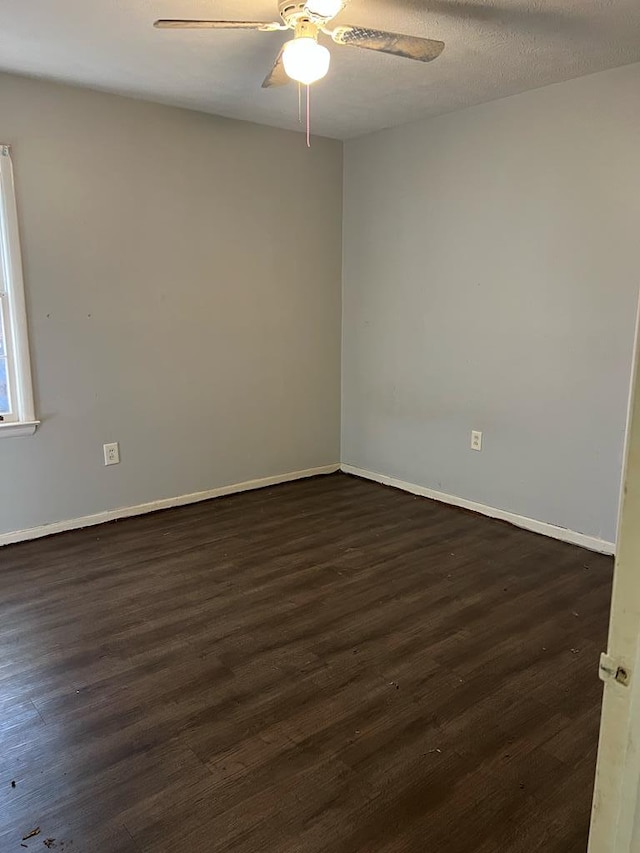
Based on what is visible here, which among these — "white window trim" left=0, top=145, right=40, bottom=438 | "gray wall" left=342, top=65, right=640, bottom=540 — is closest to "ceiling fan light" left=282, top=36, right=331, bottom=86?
"gray wall" left=342, top=65, right=640, bottom=540

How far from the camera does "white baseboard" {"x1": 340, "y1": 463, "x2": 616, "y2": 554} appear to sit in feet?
10.3

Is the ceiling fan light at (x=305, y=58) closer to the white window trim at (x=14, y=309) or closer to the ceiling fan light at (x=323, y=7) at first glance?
the ceiling fan light at (x=323, y=7)

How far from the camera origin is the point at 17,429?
3141 mm

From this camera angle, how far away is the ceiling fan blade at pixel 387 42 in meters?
2.05

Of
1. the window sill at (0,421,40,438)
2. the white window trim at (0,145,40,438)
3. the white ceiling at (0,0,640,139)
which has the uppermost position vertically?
the white ceiling at (0,0,640,139)

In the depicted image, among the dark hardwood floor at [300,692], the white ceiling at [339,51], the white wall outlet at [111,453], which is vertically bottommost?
the dark hardwood floor at [300,692]

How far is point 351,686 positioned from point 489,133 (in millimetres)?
2918

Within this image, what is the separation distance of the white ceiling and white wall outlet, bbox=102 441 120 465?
1.89 m

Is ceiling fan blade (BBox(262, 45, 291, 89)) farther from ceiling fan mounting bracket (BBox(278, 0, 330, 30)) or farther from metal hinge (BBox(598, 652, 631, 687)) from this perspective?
metal hinge (BBox(598, 652, 631, 687))

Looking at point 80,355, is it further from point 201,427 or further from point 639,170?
point 639,170

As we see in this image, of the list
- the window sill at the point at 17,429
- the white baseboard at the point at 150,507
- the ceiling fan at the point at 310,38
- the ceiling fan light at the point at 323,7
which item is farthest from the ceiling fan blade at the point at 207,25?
the white baseboard at the point at 150,507

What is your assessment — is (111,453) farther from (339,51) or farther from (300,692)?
(339,51)

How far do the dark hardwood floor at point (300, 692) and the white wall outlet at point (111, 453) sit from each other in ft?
1.42

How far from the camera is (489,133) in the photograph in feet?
10.9
